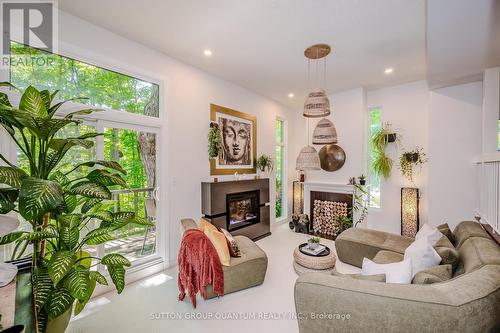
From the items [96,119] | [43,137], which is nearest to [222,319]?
[43,137]

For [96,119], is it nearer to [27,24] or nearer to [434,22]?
[27,24]

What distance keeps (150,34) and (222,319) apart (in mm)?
3408

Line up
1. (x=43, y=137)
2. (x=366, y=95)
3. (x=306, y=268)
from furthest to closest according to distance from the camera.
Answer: (x=366, y=95), (x=306, y=268), (x=43, y=137)

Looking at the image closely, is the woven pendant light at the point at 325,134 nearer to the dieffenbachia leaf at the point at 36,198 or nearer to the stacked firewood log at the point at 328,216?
the stacked firewood log at the point at 328,216

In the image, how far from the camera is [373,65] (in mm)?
3596

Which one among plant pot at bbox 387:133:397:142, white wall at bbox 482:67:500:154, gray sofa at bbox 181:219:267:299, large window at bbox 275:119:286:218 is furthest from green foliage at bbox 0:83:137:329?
plant pot at bbox 387:133:397:142

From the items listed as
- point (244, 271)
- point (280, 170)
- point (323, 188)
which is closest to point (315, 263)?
point (244, 271)

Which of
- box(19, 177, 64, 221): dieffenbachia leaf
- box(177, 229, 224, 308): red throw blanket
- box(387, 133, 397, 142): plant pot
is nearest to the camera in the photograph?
box(19, 177, 64, 221): dieffenbachia leaf

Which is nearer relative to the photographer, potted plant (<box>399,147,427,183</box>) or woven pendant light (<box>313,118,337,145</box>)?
woven pendant light (<box>313,118,337,145</box>)

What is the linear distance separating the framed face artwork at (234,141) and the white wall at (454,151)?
10.6 ft

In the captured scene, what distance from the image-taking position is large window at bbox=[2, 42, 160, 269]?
2.30m

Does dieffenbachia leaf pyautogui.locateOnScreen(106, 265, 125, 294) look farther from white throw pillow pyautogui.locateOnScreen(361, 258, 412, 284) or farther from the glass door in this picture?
white throw pillow pyautogui.locateOnScreen(361, 258, 412, 284)

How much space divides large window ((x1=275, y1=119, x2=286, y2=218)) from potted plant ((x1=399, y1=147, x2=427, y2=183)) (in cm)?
265

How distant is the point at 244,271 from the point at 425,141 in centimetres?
420
